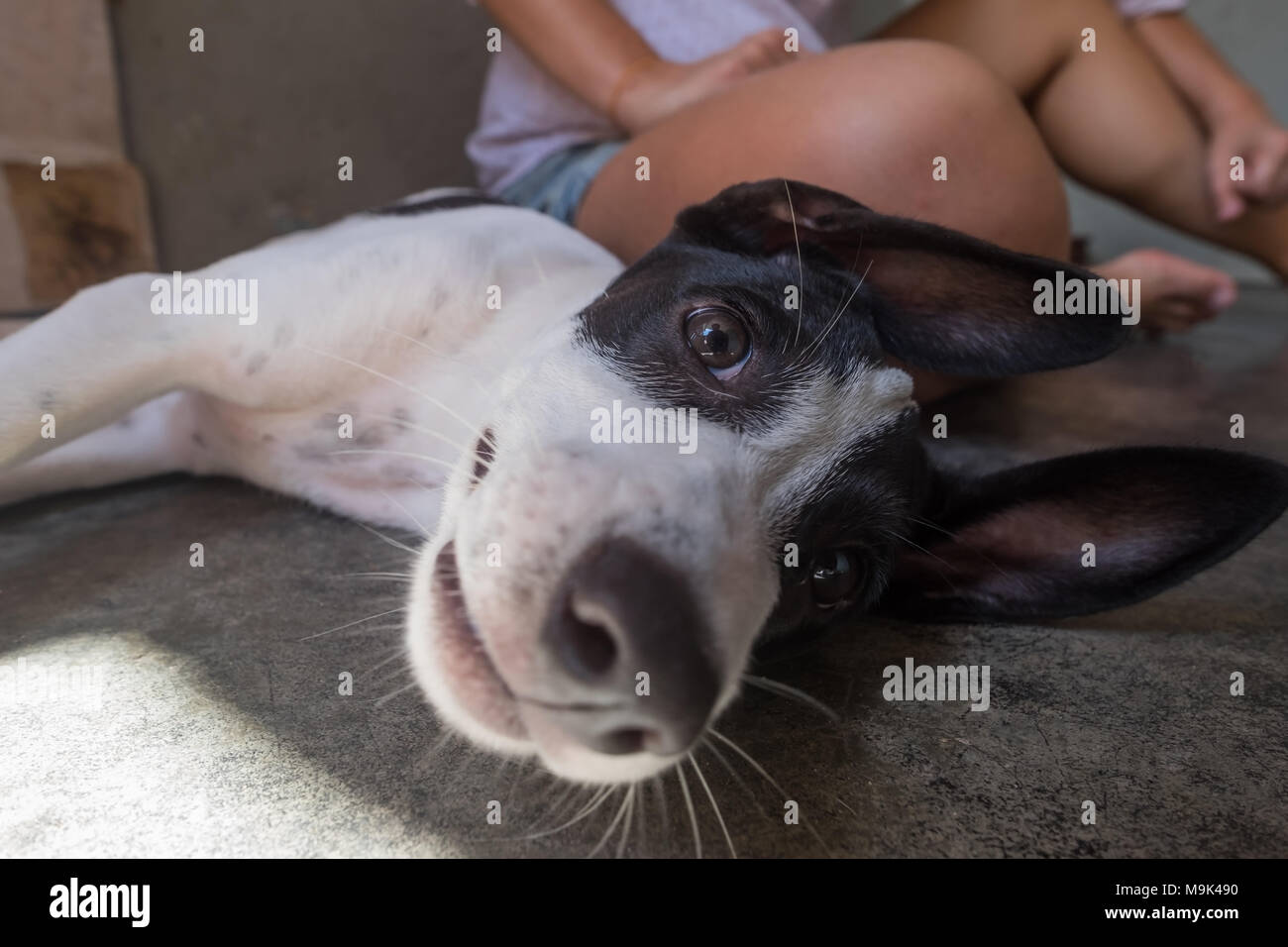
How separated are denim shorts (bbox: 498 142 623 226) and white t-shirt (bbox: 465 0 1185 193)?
1.6 inches

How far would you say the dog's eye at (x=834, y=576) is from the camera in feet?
4.03

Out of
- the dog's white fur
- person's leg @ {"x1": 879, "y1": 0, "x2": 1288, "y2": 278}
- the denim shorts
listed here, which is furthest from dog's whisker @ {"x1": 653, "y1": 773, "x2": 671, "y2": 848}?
person's leg @ {"x1": 879, "y1": 0, "x2": 1288, "y2": 278}

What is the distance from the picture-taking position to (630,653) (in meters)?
0.76

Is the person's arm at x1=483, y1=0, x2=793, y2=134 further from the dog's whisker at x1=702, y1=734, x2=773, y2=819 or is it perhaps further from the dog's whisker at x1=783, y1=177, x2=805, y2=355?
the dog's whisker at x1=702, y1=734, x2=773, y2=819

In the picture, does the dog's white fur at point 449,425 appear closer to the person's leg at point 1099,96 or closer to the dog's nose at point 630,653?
the dog's nose at point 630,653

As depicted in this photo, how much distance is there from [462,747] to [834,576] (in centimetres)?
61

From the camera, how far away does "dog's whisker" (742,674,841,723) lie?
45.8 inches

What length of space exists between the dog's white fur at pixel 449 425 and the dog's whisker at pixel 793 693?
183 millimetres

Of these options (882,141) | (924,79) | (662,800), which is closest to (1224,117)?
(924,79)
